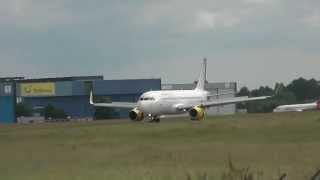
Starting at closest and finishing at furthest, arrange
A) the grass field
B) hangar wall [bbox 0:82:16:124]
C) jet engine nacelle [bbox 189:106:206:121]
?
1. the grass field
2. jet engine nacelle [bbox 189:106:206:121]
3. hangar wall [bbox 0:82:16:124]

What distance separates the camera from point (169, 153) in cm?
2819

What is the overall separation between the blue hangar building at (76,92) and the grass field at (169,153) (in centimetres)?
11645

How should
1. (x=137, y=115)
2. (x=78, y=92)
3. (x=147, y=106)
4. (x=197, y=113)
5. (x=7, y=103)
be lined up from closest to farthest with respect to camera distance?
(x=197, y=113) → (x=147, y=106) → (x=137, y=115) → (x=7, y=103) → (x=78, y=92)

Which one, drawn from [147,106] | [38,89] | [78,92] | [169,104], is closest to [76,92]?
[78,92]

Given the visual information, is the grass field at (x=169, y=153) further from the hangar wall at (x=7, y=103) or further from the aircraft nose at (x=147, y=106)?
the hangar wall at (x=7, y=103)

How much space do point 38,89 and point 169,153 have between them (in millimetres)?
144694

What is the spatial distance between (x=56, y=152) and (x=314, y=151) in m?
9.66

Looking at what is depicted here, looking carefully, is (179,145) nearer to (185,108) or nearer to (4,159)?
(4,159)

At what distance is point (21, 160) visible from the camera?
26297mm

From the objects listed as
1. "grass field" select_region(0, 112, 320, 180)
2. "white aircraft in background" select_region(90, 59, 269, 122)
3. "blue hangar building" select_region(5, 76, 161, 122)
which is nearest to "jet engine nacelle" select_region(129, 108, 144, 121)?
"white aircraft in background" select_region(90, 59, 269, 122)

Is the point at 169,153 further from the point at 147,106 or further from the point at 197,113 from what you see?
the point at 147,106

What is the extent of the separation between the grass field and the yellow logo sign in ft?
417

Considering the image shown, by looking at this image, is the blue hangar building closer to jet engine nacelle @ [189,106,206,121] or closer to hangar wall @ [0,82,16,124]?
hangar wall @ [0,82,16,124]

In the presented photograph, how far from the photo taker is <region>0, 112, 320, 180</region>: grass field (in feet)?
65.7
